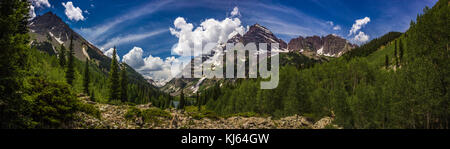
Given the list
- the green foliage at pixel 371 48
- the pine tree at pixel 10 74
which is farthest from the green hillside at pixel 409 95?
the green foliage at pixel 371 48

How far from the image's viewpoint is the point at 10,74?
12.6 m

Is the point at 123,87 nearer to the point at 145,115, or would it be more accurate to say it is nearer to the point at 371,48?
the point at 145,115

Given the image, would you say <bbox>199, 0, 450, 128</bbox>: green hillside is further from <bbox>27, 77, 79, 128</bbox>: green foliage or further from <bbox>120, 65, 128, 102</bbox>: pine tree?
<bbox>120, 65, 128, 102</bbox>: pine tree

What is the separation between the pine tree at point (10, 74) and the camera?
12328 mm

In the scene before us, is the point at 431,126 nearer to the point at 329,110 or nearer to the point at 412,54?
the point at 412,54

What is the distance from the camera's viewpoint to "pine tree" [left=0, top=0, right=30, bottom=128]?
12.3 metres

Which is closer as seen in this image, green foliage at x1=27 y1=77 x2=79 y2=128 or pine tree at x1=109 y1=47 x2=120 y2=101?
green foliage at x1=27 y1=77 x2=79 y2=128

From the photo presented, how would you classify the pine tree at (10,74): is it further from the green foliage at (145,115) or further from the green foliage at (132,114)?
the green foliage at (145,115)

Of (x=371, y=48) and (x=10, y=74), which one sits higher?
(x=371, y=48)

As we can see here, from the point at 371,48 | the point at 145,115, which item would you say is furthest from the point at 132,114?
the point at 371,48

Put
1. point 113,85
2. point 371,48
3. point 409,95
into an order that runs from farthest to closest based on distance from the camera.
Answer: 1. point 371,48
2. point 113,85
3. point 409,95

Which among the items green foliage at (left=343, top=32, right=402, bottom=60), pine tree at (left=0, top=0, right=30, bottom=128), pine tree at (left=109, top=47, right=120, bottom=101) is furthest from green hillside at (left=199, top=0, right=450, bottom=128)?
green foliage at (left=343, top=32, right=402, bottom=60)

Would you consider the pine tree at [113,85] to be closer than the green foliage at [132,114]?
No
